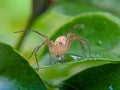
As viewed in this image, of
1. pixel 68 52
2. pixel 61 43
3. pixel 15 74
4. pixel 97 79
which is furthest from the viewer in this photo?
pixel 61 43

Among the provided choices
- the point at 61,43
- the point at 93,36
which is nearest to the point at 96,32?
the point at 93,36

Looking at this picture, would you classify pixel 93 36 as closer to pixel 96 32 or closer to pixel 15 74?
pixel 96 32

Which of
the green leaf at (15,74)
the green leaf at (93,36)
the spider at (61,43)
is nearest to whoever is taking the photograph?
the green leaf at (15,74)

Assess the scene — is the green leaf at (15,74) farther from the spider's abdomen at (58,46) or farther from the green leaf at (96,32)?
the spider's abdomen at (58,46)

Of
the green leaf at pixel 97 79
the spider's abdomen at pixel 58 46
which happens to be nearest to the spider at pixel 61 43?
the spider's abdomen at pixel 58 46

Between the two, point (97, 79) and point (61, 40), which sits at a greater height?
point (61, 40)

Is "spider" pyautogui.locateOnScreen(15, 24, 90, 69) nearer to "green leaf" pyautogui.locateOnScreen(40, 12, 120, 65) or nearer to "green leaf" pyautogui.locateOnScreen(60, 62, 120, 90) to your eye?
"green leaf" pyautogui.locateOnScreen(40, 12, 120, 65)
